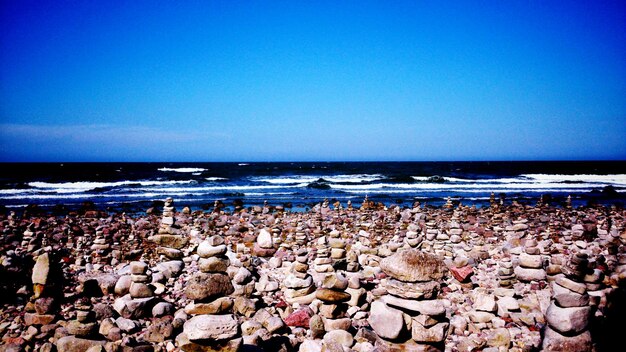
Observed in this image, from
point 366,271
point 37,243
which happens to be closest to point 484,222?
point 366,271

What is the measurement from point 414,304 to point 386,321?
358 mm

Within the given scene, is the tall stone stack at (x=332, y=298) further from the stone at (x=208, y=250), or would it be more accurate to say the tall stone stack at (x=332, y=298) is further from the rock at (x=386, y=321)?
the stone at (x=208, y=250)

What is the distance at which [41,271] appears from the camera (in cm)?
596

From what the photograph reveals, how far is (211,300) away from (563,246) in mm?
11050

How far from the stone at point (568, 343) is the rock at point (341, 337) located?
2408 mm

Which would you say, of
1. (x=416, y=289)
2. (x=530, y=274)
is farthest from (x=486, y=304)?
(x=416, y=289)

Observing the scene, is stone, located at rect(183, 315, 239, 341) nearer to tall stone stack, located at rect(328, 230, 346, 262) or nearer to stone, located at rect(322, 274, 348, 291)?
stone, located at rect(322, 274, 348, 291)

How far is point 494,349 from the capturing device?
4840 millimetres

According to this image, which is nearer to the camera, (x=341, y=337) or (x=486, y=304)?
(x=341, y=337)

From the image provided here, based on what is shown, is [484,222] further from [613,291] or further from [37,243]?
[37,243]

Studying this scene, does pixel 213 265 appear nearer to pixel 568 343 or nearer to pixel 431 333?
pixel 431 333

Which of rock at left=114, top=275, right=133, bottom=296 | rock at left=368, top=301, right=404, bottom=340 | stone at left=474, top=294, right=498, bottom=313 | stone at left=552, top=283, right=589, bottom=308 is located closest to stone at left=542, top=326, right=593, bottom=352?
stone at left=552, top=283, right=589, bottom=308

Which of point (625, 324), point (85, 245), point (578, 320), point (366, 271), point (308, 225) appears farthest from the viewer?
point (308, 225)

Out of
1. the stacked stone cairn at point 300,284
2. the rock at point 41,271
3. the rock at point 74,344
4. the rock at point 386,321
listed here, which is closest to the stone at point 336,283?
the stacked stone cairn at point 300,284
